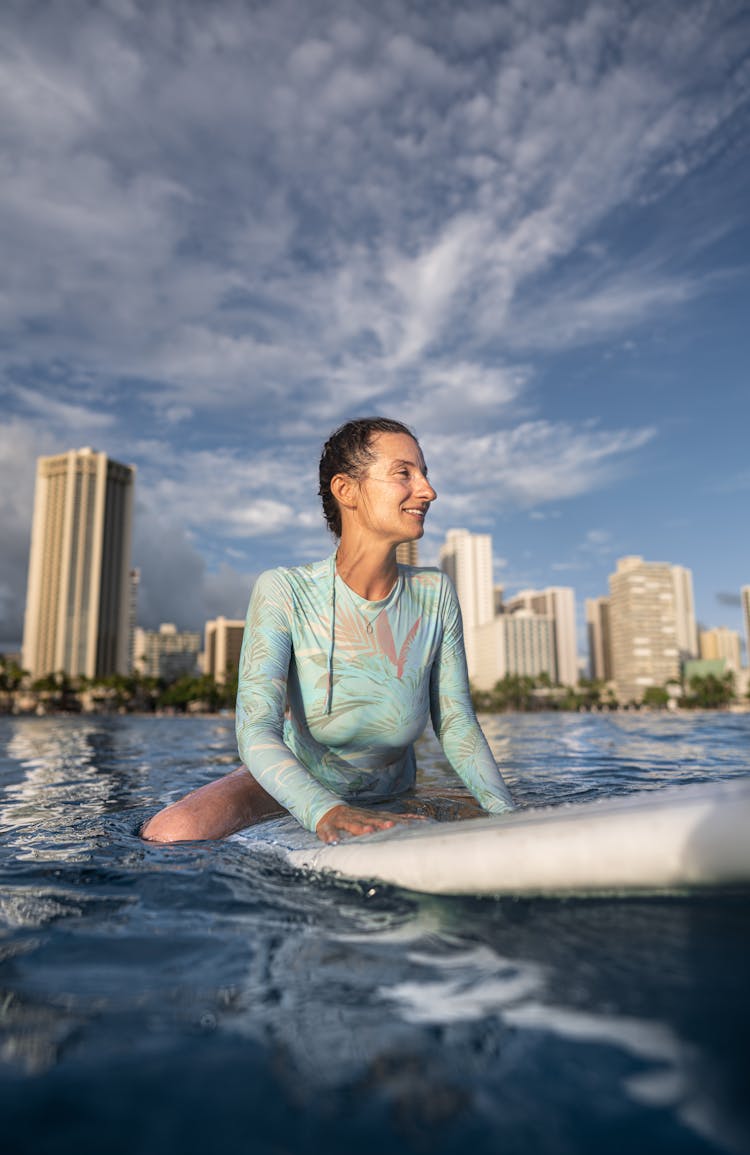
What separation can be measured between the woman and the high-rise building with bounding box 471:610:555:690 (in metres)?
177

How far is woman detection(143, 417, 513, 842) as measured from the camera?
3.45 m

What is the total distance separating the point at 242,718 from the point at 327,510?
4.29 ft

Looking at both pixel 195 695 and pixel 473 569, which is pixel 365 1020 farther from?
pixel 473 569

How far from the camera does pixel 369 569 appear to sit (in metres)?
3.61

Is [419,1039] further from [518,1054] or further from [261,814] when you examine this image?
[261,814]

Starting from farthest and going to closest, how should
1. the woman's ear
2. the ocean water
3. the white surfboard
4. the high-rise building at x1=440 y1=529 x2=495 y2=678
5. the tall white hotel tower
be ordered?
the high-rise building at x1=440 y1=529 x2=495 y2=678, the tall white hotel tower, the woman's ear, the white surfboard, the ocean water

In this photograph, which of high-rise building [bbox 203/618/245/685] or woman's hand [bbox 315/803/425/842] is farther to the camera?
high-rise building [bbox 203/618/245/685]

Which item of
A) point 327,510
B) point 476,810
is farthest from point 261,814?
point 327,510

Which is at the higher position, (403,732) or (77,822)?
(403,732)

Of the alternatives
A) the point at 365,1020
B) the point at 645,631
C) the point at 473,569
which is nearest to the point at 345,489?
the point at 365,1020

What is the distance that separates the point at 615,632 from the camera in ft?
573

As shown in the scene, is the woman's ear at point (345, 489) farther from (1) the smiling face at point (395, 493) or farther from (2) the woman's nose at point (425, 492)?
(2) the woman's nose at point (425, 492)

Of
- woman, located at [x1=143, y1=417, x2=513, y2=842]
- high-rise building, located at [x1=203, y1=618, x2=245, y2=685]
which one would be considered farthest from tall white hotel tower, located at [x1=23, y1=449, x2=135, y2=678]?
woman, located at [x1=143, y1=417, x2=513, y2=842]

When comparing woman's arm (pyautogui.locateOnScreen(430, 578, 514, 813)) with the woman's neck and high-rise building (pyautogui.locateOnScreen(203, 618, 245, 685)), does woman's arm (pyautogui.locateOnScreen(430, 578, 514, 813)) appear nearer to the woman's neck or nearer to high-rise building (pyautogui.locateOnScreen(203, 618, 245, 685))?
the woman's neck
